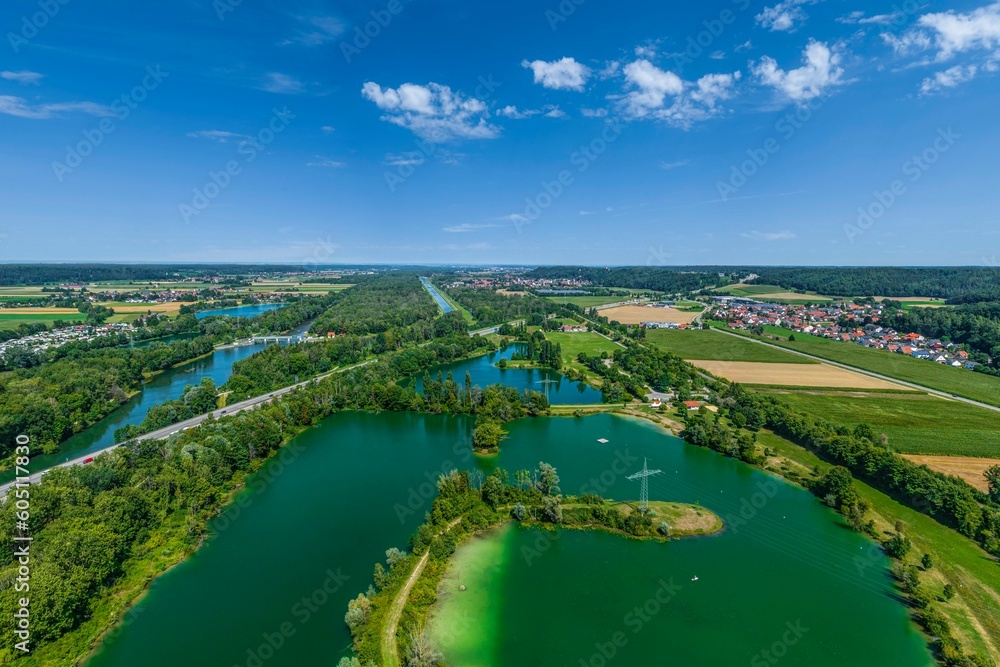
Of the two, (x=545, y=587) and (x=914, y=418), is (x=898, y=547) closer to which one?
(x=545, y=587)

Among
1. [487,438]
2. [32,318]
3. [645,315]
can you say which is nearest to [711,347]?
[645,315]

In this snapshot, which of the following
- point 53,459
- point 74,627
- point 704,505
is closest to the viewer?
point 74,627

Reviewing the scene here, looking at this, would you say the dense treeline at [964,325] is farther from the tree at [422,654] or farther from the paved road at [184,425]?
the paved road at [184,425]

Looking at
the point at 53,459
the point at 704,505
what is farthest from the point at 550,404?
the point at 53,459

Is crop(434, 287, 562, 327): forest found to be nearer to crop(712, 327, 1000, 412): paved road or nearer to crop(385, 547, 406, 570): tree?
crop(712, 327, 1000, 412): paved road

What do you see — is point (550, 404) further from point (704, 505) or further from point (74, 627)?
point (74, 627)

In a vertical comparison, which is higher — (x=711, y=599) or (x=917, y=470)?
(x=917, y=470)

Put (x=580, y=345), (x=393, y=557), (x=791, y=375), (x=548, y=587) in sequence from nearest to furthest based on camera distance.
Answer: (x=548, y=587) < (x=393, y=557) < (x=791, y=375) < (x=580, y=345)
